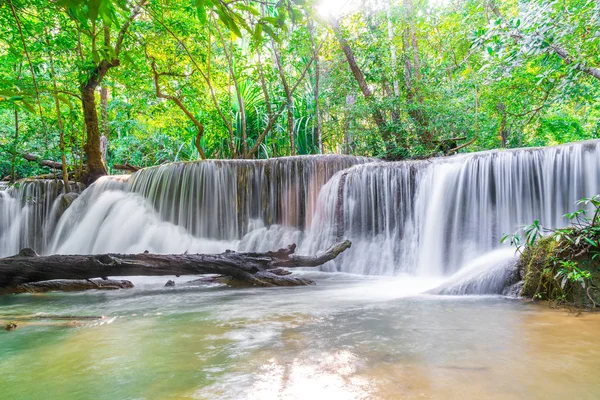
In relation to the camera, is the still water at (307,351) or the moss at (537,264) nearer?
the still water at (307,351)

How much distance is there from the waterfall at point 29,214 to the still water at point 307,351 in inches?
324

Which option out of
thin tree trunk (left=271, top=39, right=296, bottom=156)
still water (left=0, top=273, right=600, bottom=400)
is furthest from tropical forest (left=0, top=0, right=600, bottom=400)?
thin tree trunk (left=271, top=39, right=296, bottom=156)

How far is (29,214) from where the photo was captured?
11.7m

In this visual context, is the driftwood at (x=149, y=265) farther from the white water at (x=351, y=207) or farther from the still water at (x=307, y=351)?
the white water at (x=351, y=207)

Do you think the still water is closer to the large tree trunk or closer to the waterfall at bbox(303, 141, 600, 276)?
the waterfall at bbox(303, 141, 600, 276)

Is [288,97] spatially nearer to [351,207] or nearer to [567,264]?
[351,207]

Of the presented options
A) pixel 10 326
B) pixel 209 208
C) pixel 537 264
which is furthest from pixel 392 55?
pixel 10 326

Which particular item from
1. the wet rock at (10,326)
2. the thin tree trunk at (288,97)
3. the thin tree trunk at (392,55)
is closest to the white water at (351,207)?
the thin tree trunk at (288,97)

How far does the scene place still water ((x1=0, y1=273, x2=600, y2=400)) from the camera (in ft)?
6.41

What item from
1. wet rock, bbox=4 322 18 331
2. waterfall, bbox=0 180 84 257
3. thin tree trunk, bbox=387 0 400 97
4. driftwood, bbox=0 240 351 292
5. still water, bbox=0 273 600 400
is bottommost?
wet rock, bbox=4 322 18 331

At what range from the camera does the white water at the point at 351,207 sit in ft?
22.9

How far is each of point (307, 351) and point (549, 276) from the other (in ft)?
9.26

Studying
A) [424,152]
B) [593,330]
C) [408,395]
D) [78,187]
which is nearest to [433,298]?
[593,330]

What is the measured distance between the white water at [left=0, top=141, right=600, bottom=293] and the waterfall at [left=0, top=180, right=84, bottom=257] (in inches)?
3.7
